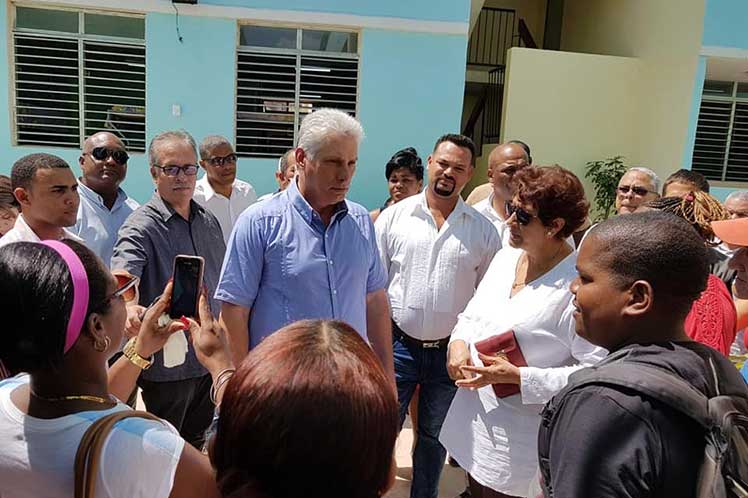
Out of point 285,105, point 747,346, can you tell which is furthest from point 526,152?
point 285,105

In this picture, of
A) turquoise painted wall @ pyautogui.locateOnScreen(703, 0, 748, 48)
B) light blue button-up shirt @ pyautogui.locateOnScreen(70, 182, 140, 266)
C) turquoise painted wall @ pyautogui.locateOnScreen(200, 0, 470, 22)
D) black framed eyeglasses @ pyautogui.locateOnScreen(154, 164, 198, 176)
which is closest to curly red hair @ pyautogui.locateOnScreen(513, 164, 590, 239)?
black framed eyeglasses @ pyautogui.locateOnScreen(154, 164, 198, 176)

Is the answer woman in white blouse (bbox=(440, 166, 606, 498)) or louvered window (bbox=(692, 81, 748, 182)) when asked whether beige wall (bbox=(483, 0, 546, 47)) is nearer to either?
louvered window (bbox=(692, 81, 748, 182))

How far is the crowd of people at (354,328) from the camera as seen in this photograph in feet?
2.78

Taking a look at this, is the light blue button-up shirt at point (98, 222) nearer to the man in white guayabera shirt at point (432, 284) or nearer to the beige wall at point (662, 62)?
the man in white guayabera shirt at point (432, 284)

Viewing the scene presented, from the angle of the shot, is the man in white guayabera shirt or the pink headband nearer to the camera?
the pink headband

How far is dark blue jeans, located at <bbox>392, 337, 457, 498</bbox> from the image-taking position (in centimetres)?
273

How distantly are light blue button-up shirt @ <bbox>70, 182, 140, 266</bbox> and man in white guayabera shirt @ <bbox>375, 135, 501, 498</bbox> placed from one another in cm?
178

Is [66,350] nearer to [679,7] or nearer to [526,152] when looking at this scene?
[526,152]

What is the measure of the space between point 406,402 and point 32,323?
2040mm

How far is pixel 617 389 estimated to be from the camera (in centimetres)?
107

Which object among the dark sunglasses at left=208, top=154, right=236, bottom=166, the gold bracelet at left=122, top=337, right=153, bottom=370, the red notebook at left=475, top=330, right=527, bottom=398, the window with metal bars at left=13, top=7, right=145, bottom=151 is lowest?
the red notebook at left=475, top=330, right=527, bottom=398

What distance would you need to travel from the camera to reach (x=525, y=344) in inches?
78.5

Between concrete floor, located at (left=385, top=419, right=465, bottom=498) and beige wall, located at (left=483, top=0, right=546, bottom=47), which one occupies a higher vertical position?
beige wall, located at (left=483, top=0, right=546, bottom=47)

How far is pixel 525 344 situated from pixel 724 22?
26.7ft
